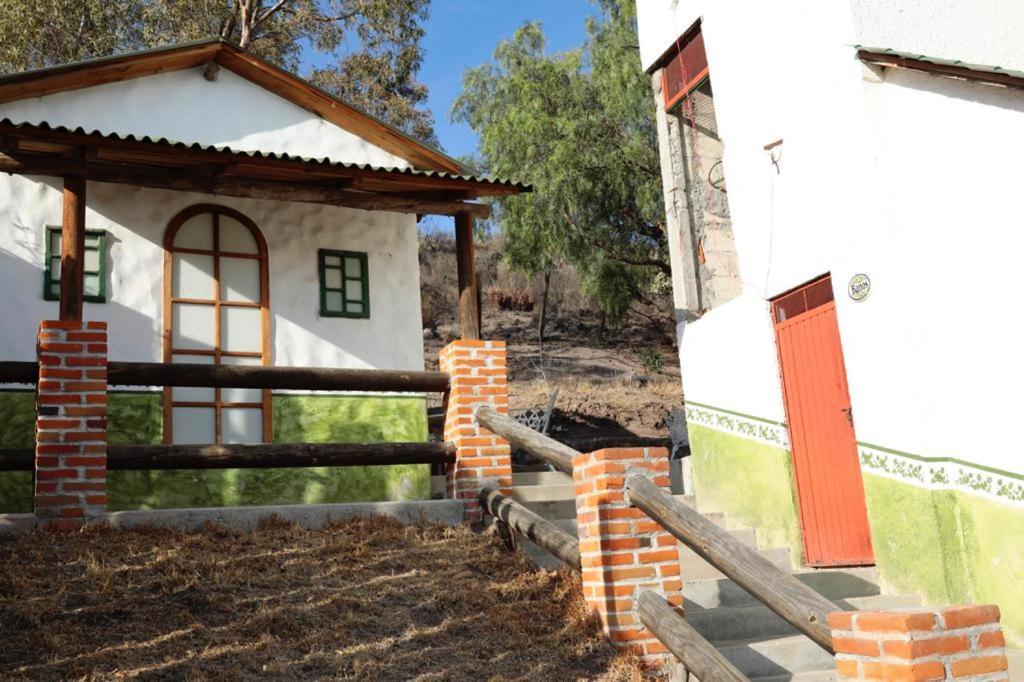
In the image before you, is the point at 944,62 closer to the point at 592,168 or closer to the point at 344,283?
the point at 344,283

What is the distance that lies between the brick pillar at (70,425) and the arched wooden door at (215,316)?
7.65ft

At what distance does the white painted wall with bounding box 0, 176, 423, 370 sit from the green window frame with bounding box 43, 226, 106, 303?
2.3 inches

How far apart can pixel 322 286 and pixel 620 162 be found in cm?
855

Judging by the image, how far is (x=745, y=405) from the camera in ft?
30.1

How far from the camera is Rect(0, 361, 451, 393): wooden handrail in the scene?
7246 millimetres

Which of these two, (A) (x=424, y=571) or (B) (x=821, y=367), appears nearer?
(A) (x=424, y=571)

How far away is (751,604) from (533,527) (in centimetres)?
159

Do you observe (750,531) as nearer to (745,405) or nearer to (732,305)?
(745,405)

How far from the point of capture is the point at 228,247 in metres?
10.1

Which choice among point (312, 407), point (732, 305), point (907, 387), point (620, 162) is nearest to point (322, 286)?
point (312, 407)

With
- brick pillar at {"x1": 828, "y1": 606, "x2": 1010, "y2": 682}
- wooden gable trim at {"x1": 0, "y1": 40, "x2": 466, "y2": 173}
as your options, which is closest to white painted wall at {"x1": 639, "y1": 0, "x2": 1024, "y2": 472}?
brick pillar at {"x1": 828, "y1": 606, "x2": 1010, "y2": 682}

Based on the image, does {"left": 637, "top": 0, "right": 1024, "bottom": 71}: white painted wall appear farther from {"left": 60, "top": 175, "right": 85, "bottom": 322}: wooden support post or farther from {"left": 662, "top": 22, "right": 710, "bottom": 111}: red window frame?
{"left": 60, "top": 175, "right": 85, "bottom": 322}: wooden support post

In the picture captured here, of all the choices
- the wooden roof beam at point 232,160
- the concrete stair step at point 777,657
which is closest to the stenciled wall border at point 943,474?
the concrete stair step at point 777,657

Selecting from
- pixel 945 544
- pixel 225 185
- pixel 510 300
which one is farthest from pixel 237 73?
pixel 510 300
